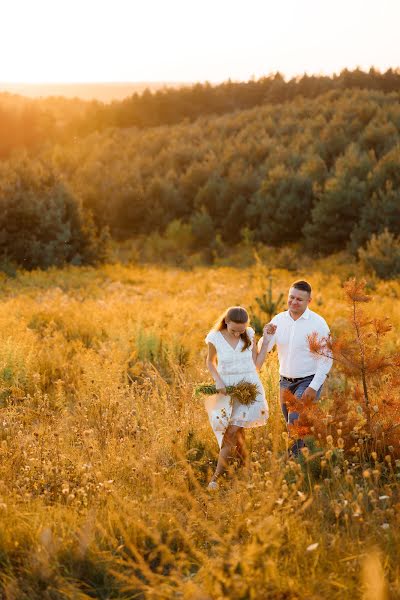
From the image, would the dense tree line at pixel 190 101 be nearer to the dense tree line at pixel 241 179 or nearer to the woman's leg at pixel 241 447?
the dense tree line at pixel 241 179

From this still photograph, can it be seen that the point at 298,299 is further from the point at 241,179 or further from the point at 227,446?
the point at 241,179

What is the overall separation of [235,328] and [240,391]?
477 mm

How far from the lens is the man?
5480 mm

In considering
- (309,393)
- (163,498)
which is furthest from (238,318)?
(163,498)

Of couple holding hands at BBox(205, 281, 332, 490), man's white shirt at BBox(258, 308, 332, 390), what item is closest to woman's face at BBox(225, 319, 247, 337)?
couple holding hands at BBox(205, 281, 332, 490)

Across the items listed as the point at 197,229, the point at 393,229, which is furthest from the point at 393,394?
the point at 197,229

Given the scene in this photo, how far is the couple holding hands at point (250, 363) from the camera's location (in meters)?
5.21

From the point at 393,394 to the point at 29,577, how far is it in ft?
9.44

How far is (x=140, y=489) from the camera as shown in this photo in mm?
4594

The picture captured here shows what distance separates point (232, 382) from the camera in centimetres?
531

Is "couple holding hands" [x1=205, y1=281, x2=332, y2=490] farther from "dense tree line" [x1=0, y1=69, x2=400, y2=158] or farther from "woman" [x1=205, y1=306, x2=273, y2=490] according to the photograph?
"dense tree line" [x1=0, y1=69, x2=400, y2=158]

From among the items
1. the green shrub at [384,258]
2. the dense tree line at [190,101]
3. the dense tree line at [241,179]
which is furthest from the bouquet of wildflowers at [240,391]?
the dense tree line at [190,101]

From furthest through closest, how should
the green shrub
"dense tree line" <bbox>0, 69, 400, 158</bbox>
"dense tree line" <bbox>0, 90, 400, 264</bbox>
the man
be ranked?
"dense tree line" <bbox>0, 69, 400, 158</bbox> < "dense tree line" <bbox>0, 90, 400, 264</bbox> < the green shrub < the man

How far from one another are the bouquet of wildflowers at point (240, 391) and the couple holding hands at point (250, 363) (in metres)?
0.05
